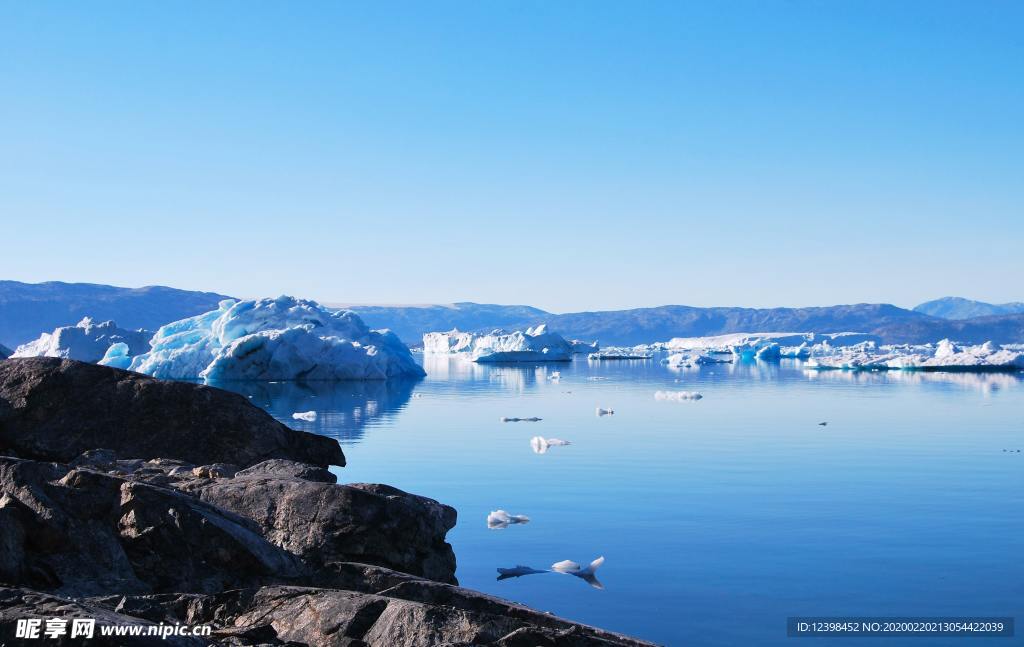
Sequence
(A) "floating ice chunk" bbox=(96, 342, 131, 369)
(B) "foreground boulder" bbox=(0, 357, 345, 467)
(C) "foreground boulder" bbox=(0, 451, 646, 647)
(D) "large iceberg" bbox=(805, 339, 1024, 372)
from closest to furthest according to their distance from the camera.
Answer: (C) "foreground boulder" bbox=(0, 451, 646, 647) < (B) "foreground boulder" bbox=(0, 357, 345, 467) < (A) "floating ice chunk" bbox=(96, 342, 131, 369) < (D) "large iceberg" bbox=(805, 339, 1024, 372)

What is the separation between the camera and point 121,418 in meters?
7.07

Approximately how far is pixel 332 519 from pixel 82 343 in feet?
126

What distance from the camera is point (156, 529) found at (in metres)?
3.92

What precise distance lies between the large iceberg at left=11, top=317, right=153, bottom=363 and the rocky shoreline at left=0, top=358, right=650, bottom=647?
35.7 m

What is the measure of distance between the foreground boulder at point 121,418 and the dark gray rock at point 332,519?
180cm

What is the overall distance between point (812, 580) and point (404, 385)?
91.9 feet

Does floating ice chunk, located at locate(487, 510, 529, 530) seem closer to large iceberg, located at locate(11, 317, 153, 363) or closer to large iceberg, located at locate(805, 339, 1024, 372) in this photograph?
large iceberg, located at locate(11, 317, 153, 363)

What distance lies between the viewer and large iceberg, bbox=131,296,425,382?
31.5 m

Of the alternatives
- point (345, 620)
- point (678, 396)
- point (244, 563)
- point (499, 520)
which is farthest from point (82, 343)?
point (345, 620)

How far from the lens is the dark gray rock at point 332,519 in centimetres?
471

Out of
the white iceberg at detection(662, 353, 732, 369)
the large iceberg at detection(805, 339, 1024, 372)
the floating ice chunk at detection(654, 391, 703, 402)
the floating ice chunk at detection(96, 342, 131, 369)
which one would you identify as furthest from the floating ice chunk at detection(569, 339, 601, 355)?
the floating ice chunk at detection(654, 391, 703, 402)

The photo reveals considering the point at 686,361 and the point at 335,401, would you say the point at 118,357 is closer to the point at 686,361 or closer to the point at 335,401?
the point at 335,401

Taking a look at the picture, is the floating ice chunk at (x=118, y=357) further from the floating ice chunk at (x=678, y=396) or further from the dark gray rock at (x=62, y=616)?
the dark gray rock at (x=62, y=616)

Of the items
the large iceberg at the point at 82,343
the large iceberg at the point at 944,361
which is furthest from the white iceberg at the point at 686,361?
the large iceberg at the point at 82,343
